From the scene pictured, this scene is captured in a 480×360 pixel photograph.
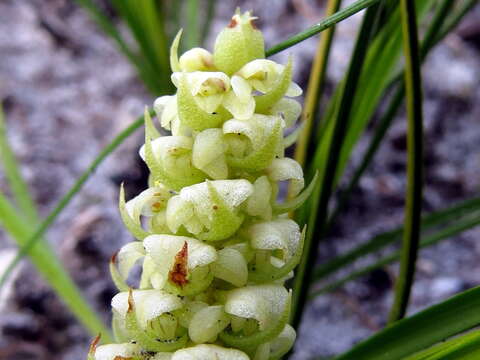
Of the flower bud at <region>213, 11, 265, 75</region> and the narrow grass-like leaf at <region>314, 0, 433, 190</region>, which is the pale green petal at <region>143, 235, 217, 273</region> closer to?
the flower bud at <region>213, 11, 265, 75</region>

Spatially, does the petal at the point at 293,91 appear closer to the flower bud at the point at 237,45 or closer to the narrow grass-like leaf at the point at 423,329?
the flower bud at the point at 237,45

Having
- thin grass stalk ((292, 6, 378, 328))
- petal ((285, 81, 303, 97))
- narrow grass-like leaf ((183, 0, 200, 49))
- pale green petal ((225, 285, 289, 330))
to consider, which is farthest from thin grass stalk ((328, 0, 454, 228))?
narrow grass-like leaf ((183, 0, 200, 49))

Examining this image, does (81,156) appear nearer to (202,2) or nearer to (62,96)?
(62,96)

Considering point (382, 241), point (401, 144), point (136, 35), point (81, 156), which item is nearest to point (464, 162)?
point (401, 144)

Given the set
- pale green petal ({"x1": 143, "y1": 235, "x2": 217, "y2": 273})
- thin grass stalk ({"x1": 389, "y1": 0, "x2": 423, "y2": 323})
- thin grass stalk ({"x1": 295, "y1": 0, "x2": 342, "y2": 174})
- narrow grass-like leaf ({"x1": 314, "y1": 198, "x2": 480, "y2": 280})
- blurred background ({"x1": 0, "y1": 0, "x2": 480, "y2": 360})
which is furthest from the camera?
blurred background ({"x1": 0, "y1": 0, "x2": 480, "y2": 360})

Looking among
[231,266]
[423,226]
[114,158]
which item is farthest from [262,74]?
[114,158]

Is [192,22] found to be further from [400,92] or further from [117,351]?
[117,351]
